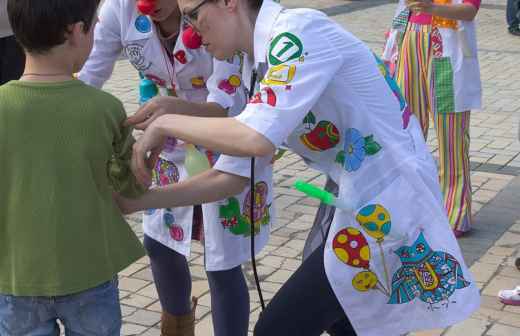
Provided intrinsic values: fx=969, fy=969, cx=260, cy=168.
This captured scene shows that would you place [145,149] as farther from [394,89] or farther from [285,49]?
[394,89]

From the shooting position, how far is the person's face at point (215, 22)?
2.55 meters

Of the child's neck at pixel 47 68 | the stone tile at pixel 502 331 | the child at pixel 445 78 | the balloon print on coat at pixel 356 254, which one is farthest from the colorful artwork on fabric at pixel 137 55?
the child at pixel 445 78

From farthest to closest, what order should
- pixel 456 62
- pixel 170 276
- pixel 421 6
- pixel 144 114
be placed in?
pixel 456 62 → pixel 421 6 → pixel 170 276 → pixel 144 114

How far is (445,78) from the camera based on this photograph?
5.34 meters

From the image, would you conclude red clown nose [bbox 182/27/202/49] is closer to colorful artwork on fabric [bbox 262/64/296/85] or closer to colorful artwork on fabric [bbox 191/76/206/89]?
colorful artwork on fabric [bbox 191/76/206/89]

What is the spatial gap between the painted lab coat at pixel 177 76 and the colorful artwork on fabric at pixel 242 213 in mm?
13

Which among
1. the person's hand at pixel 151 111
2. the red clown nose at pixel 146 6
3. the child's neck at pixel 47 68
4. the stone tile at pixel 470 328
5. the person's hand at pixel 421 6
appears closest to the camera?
the child's neck at pixel 47 68

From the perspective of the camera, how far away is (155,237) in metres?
3.71

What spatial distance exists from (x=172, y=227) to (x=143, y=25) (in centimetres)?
76

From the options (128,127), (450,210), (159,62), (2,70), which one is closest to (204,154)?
(159,62)

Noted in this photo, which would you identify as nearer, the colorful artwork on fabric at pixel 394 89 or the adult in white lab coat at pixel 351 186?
the adult in white lab coat at pixel 351 186

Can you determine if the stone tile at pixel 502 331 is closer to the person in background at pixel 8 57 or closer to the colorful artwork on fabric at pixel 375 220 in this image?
the colorful artwork on fabric at pixel 375 220

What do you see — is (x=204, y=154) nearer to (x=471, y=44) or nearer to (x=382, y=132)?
(x=382, y=132)

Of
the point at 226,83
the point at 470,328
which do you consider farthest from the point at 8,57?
the point at 470,328
